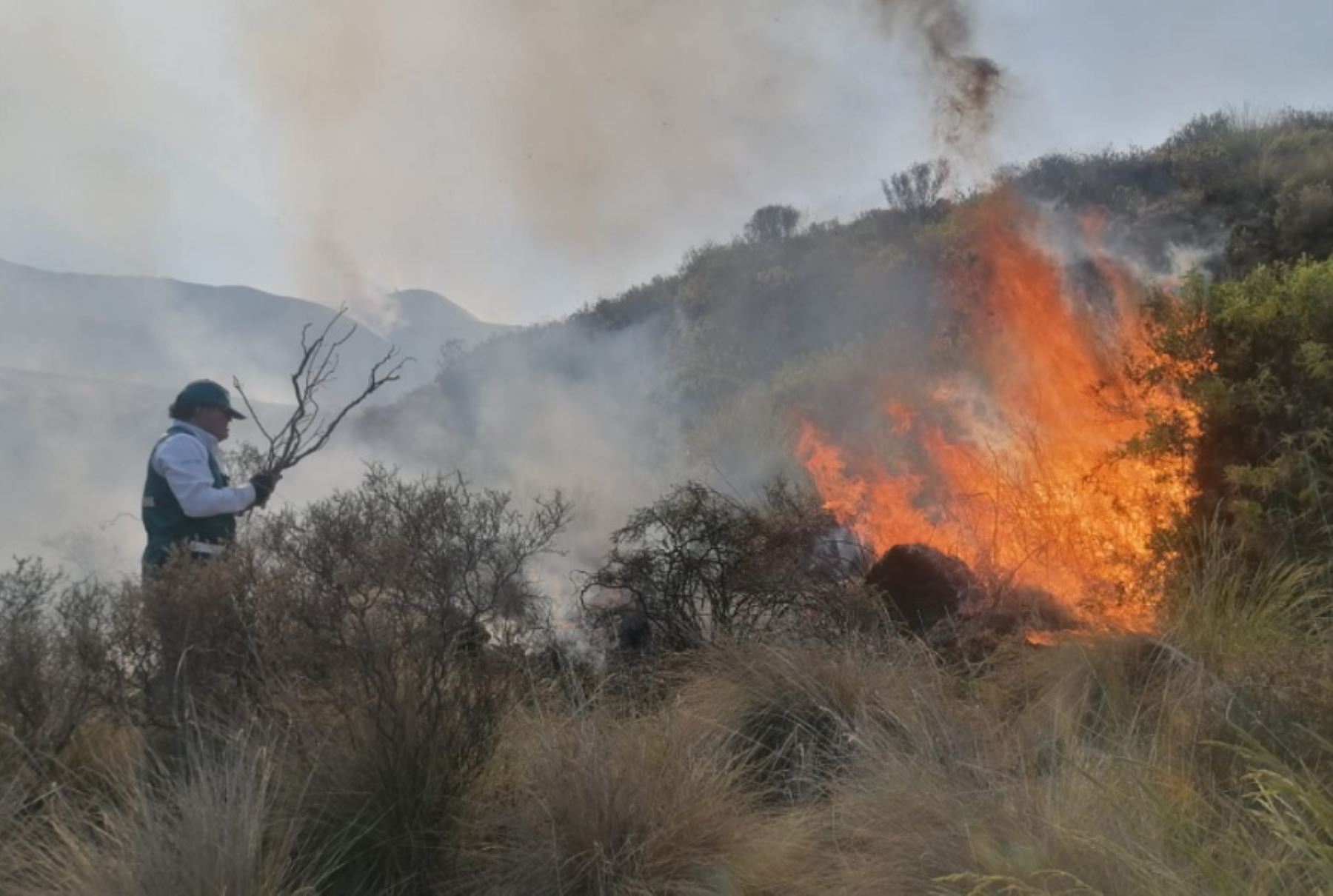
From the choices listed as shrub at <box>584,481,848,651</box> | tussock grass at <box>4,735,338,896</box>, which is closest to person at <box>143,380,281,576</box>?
tussock grass at <box>4,735,338,896</box>

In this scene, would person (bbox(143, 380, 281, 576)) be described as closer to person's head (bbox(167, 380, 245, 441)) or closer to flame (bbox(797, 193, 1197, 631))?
person's head (bbox(167, 380, 245, 441))

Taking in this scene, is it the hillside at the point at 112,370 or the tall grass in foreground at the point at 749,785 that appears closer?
the tall grass in foreground at the point at 749,785

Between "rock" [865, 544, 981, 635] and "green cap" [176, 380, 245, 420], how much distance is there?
360 centimetres

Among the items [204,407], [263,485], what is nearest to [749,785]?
[263,485]

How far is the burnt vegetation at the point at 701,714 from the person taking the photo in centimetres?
266

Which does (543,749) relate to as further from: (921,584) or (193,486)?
(921,584)

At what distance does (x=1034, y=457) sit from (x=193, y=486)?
4873mm

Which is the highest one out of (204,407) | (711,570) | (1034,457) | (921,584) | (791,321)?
(791,321)

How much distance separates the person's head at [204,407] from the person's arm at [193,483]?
249 millimetres

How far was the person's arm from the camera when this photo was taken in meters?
4.50

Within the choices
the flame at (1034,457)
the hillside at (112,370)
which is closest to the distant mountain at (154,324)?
the hillside at (112,370)

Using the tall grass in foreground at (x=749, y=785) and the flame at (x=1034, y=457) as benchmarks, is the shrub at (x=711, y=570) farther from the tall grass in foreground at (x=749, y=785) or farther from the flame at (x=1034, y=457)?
the tall grass in foreground at (x=749, y=785)

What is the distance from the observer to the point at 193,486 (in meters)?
4.57

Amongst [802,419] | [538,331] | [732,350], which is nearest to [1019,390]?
[802,419]
